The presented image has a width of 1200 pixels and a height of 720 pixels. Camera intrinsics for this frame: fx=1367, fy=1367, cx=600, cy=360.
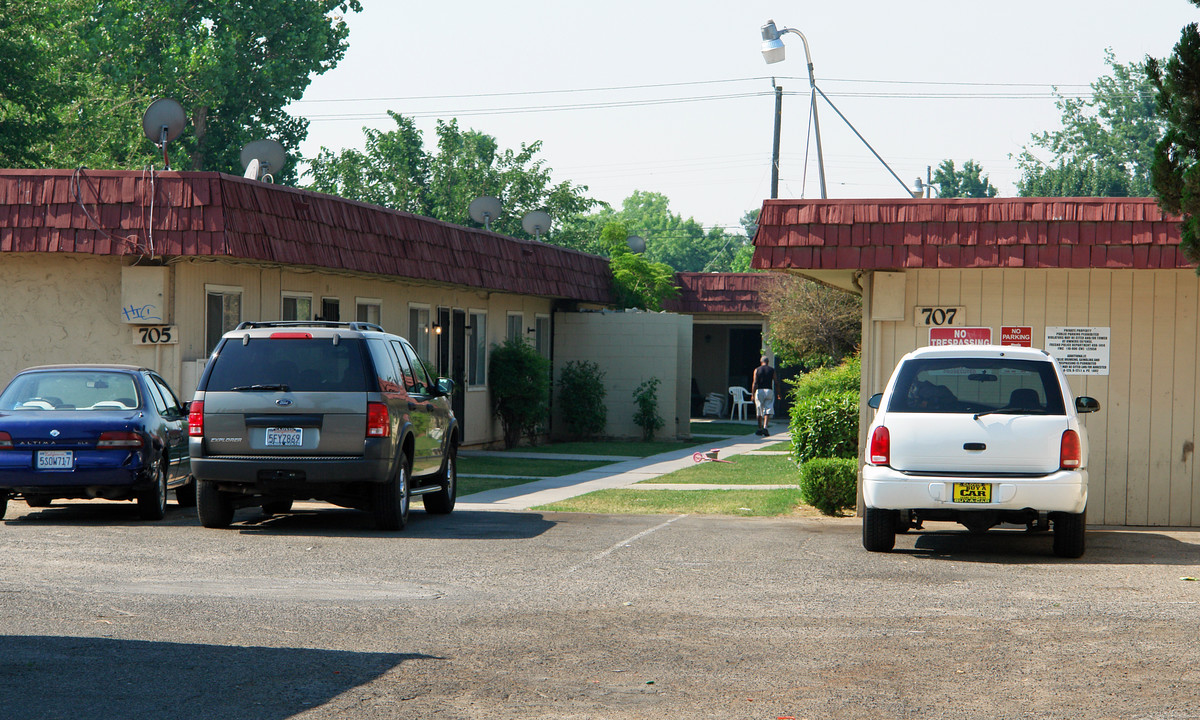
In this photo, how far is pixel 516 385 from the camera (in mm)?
25047

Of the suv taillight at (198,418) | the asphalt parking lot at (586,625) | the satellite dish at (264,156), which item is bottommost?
the asphalt parking lot at (586,625)

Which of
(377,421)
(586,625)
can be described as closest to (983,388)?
(586,625)

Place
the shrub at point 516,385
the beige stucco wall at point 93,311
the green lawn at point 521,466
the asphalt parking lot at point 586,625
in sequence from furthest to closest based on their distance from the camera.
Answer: the shrub at point 516,385 → the green lawn at point 521,466 → the beige stucco wall at point 93,311 → the asphalt parking lot at point 586,625

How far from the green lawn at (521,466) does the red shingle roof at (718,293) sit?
47.5ft

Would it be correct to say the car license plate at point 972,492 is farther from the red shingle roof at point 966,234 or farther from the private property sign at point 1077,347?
the private property sign at point 1077,347

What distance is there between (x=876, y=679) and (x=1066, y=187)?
7733cm

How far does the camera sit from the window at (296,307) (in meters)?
18.4

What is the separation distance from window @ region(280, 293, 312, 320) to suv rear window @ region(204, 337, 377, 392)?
20.0 ft

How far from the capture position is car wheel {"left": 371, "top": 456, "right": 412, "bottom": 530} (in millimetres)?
12281

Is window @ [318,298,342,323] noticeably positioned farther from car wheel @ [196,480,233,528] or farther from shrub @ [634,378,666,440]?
shrub @ [634,378,666,440]

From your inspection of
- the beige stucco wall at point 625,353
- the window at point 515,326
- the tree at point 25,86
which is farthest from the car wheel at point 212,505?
the tree at point 25,86

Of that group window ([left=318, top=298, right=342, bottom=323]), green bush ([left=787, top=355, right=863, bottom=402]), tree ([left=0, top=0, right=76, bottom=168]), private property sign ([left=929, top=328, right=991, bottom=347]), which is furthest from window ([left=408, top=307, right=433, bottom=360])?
tree ([left=0, top=0, right=76, bottom=168])

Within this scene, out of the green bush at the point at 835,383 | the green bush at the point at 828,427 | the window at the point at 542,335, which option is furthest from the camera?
the window at the point at 542,335

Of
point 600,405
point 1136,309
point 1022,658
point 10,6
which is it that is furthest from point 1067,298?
point 10,6
